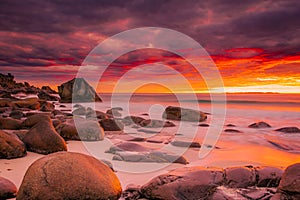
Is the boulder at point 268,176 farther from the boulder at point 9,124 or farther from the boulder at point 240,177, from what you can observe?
the boulder at point 9,124

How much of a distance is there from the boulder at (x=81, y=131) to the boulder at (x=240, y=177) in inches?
190

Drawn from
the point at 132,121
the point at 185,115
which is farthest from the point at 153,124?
the point at 185,115

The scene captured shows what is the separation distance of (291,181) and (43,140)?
4906 mm

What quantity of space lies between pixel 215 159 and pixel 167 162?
1341mm

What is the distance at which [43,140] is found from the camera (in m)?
5.57

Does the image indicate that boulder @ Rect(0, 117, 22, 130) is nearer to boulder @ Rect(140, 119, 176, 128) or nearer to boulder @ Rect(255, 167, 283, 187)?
boulder @ Rect(140, 119, 176, 128)

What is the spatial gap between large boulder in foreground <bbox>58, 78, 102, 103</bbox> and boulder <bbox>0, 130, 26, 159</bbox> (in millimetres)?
26898

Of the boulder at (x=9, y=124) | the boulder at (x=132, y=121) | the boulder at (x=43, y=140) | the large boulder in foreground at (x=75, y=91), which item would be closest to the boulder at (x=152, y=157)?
the boulder at (x=43, y=140)

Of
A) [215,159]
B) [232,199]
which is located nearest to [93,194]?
[232,199]

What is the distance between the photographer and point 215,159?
5.75 meters

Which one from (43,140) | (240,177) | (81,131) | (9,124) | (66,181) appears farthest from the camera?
(9,124)

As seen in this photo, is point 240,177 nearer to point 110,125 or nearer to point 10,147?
point 10,147

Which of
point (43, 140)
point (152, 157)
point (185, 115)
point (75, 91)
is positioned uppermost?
point (75, 91)

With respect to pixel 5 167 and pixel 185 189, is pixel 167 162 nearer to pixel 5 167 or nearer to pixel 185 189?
pixel 185 189
